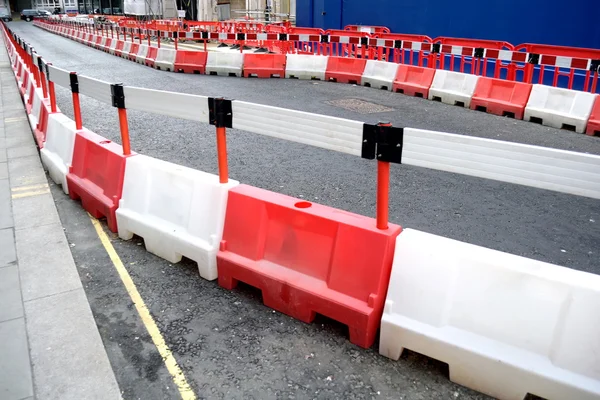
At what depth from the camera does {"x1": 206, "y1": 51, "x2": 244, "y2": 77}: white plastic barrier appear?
1596 centimetres

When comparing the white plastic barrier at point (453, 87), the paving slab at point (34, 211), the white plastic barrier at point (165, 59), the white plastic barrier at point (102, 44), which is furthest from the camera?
the white plastic barrier at point (102, 44)

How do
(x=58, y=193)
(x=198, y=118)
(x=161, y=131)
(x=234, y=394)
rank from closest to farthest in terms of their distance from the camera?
(x=234, y=394)
(x=198, y=118)
(x=58, y=193)
(x=161, y=131)

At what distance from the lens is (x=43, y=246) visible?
4668mm

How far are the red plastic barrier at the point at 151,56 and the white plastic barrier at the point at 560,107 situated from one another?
1354 centimetres

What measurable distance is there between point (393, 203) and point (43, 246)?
11.6 feet

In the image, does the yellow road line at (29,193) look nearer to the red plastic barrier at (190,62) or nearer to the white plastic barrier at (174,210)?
the white plastic barrier at (174,210)

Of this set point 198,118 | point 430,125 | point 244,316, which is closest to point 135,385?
point 244,316

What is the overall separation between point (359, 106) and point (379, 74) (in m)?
2.88

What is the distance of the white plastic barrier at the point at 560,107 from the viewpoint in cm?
894

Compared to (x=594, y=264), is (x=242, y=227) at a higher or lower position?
higher

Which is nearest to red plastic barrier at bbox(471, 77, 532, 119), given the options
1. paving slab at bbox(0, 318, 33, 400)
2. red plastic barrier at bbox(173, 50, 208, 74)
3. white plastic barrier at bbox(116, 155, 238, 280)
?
white plastic barrier at bbox(116, 155, 238, 280)

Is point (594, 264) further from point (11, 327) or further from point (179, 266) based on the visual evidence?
point (11, 327)

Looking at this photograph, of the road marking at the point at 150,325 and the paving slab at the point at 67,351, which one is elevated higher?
the paving slab at the point at 67,351

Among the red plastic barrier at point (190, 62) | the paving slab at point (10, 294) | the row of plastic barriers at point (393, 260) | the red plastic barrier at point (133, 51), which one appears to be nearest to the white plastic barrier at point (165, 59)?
the red plastic barrier at point (190, 62)
